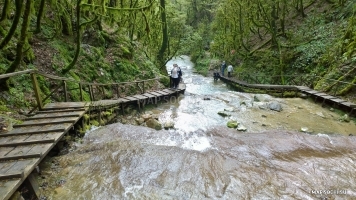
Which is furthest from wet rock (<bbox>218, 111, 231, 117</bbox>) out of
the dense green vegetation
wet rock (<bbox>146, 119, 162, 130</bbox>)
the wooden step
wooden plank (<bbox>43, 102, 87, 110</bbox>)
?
the wooden step

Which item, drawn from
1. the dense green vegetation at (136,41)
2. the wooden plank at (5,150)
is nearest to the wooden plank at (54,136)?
the wooden plank at (5,150)

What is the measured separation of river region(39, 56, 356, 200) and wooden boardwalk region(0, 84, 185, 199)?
65 cm

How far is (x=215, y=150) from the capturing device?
238 inches

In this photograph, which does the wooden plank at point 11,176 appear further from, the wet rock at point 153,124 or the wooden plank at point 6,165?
the wet rock at point 153,124

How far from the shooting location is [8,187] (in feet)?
10.5

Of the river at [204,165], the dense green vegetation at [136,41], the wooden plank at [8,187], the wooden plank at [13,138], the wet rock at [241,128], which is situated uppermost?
the dense green vegetation at [136,41]

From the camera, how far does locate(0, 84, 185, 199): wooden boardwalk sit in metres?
3.43

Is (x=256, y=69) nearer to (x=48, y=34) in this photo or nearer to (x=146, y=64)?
(x=146, y=64)

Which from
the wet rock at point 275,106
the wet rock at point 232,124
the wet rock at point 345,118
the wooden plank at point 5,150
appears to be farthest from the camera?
the wet rock at point 275,106

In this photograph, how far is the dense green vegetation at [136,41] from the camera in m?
7.30

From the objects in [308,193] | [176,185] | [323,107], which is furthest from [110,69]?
[323,107]

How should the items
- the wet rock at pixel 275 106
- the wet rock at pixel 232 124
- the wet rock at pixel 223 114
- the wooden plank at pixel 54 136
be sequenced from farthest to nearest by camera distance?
the wet rock at pixel 275 106 → the wet rock at pixel 223 114 → the wet rock at pixel 232 124 → the wooden plank at pixel 54 136

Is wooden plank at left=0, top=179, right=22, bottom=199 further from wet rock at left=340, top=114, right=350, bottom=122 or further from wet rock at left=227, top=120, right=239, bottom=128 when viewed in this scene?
wet rock at left=340, top=114, right=350, bottom=122

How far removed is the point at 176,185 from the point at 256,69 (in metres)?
20.8
